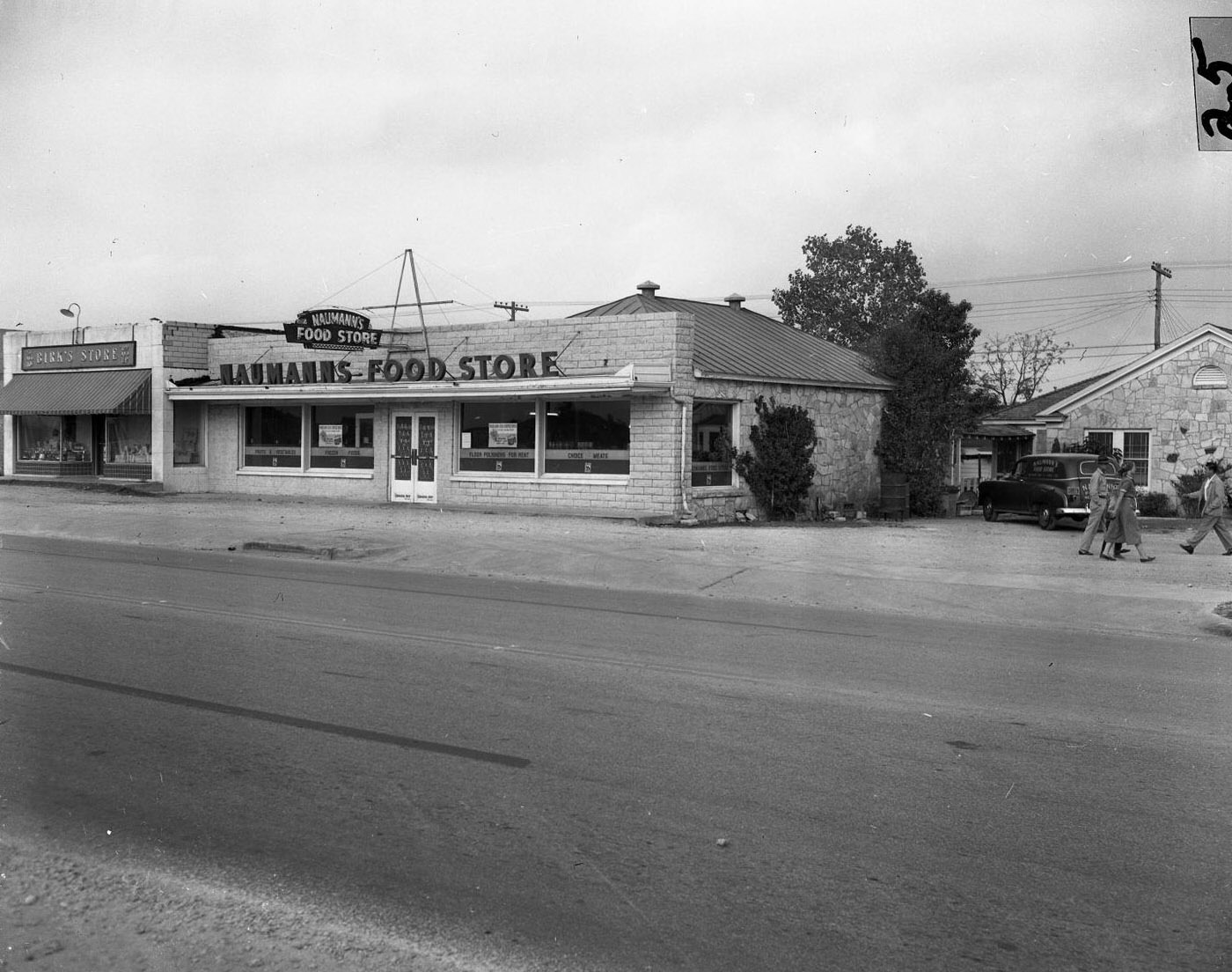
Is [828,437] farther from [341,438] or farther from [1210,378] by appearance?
[1210,378]

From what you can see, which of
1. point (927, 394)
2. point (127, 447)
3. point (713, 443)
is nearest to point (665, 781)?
point (713, 443)

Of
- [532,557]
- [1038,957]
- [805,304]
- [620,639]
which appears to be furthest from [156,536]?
[805,304]

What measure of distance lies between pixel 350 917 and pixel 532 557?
1323 centimetres

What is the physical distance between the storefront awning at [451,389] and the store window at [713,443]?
67.8 inches

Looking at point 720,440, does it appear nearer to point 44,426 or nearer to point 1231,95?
point 1231,95

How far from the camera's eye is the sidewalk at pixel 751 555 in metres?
14.1

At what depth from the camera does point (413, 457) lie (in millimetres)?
26953

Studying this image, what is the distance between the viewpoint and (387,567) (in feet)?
55.4

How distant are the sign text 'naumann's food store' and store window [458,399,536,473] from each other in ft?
2.43

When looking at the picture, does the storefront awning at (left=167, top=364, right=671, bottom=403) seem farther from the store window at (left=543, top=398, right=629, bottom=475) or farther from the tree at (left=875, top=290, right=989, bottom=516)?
the tree at (left=875, top=290, right=989, bottom=516)

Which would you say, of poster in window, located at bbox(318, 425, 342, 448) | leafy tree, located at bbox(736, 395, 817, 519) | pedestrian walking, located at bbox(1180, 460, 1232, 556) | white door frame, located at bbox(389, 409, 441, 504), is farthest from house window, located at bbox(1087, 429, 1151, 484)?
poster in window, located at bbox(318, 425, 342, 448)

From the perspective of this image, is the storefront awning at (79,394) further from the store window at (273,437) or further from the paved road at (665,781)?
the paved road at (665,781)

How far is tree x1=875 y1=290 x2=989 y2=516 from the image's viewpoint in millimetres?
29672

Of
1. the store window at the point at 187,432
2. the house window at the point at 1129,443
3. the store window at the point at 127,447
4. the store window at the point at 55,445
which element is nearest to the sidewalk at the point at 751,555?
the store window at the point at 187,432
